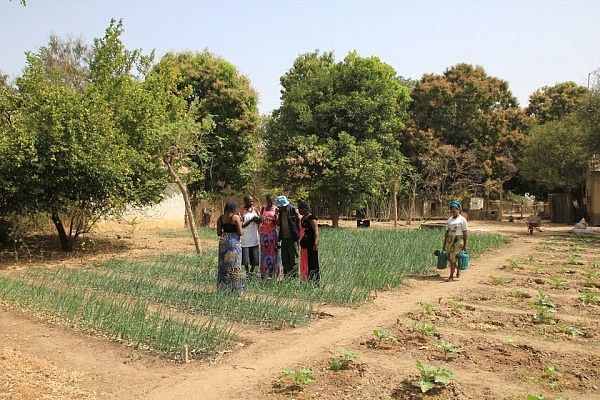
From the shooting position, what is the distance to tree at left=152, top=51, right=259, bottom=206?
24.9 m

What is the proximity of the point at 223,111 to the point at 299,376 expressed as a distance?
2171 centimetres

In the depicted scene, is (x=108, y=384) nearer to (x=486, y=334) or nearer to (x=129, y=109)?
(x=486, y=334)

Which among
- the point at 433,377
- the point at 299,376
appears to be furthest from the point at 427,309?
the point at 299,376

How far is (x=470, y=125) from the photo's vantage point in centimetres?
3138

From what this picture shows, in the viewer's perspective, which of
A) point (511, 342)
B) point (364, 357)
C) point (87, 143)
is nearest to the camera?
point (364, 357)

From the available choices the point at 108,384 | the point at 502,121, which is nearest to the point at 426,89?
the point at 502,121

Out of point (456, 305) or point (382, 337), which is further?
point (456, 305)

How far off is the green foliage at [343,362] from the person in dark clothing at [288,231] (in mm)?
3881

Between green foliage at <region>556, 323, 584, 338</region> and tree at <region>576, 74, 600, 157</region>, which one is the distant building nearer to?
tree at <region>576, 74, 600, 157</region>

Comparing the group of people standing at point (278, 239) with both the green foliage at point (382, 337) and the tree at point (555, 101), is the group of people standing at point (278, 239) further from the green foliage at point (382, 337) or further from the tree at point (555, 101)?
the tree at point (555, 101)

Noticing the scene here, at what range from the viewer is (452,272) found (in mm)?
10430

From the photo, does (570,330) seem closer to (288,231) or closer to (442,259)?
(442,259)

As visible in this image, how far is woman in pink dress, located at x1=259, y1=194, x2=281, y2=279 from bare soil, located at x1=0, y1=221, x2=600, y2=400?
69.9 inches

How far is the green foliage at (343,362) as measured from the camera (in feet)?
16.7
